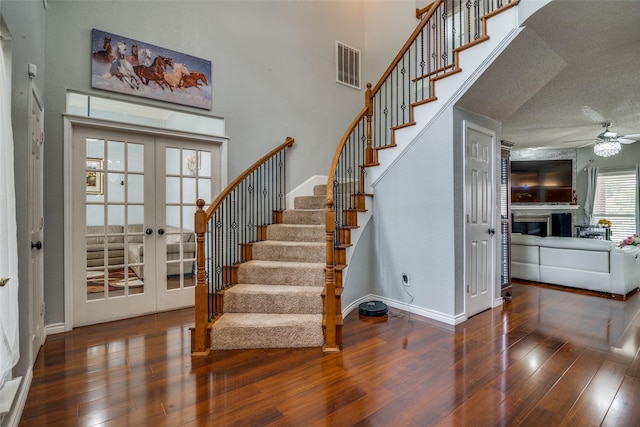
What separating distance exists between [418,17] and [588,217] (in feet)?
23.2

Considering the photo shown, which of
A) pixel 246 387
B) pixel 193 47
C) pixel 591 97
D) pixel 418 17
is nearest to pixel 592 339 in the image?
pixel 246 387

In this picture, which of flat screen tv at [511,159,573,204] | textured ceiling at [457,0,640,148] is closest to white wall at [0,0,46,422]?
textured ceiling at [457,0,640,148]

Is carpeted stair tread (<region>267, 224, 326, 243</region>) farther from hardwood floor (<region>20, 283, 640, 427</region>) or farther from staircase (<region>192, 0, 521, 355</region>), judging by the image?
hardwood floor (<region>20, 283, 640, 427</region>)

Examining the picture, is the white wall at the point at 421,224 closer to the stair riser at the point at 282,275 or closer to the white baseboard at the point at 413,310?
the white baseboard at the point at 413,310

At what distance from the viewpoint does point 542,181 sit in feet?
25.8

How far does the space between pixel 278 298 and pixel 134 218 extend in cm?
193

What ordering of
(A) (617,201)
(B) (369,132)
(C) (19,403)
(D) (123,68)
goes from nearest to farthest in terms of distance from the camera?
(C) (19,403), (D) (123,68), (B) (369,132), (A) (617,201)

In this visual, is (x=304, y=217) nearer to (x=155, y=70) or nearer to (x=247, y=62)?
(x=247, y=62)

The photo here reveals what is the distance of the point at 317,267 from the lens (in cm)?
309

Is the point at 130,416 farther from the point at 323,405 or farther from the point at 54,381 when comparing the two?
the point at 323,405

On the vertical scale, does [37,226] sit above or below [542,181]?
below

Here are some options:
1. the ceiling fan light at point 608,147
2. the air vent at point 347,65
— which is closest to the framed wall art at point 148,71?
the air vent at point 347,65

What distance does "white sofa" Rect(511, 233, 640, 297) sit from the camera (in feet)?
13.3

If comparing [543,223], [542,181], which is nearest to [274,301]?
[543,223]
